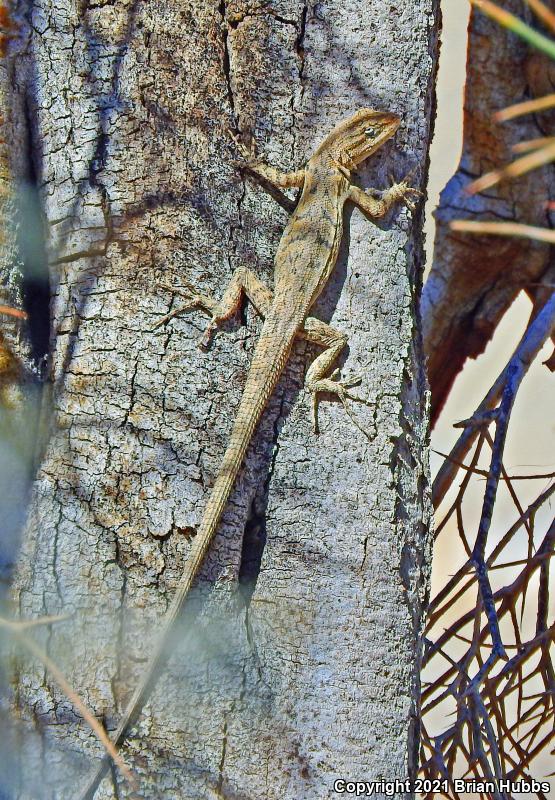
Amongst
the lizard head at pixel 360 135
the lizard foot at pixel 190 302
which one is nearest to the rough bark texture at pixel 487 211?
the lizard head at pixel 360 135

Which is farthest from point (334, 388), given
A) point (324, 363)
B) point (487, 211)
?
point (487, 211)

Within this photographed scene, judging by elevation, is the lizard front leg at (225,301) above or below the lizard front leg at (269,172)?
below

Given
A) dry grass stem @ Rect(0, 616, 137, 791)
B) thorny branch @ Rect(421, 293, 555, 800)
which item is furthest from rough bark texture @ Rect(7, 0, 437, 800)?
thorny branch @ Rect(421, 293, 555, 800)

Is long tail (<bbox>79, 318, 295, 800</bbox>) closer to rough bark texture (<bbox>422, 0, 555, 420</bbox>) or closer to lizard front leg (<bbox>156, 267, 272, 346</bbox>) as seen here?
lizard front leg (<bbox>156, 267, 272, 346</bbox>)

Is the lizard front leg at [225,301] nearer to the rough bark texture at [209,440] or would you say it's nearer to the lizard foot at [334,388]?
the rough bark texture at [209,440]

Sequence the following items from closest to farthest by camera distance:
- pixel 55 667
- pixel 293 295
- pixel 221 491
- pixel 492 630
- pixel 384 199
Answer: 1. pixel 55 667
2. pixel 221 491
3. pixel 384 199
4. pixel 293 295
5. pixel 492 630

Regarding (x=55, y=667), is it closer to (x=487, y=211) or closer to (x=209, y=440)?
(x=209, y=440)

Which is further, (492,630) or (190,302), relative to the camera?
(492,630)
